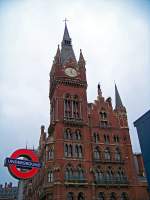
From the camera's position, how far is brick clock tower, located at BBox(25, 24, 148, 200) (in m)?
50.1

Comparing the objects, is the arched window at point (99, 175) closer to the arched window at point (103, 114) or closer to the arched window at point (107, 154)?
the arched window at point (107, 154)

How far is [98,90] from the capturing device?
6406cm

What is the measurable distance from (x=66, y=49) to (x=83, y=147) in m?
27.1

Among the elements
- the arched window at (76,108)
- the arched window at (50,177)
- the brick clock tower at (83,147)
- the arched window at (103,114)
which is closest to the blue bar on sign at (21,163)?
the brick clock tower at (83,147)

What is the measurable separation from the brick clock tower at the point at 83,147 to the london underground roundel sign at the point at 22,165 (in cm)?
2153

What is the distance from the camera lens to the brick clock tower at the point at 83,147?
5009cm

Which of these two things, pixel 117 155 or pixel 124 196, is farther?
pixel 117 155

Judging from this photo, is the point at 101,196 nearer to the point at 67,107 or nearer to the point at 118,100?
the point at 67,107

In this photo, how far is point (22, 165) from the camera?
2761 centimetres

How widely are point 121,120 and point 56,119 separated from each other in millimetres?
14531

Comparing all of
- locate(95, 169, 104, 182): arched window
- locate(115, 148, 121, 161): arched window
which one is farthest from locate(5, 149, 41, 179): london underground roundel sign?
locate(115, 148, 121, 161): arched window

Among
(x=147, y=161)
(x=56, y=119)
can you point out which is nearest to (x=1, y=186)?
(x=56, y=119)

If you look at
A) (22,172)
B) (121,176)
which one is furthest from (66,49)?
(22,172)

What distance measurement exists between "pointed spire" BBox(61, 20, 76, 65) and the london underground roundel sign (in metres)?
37.8
